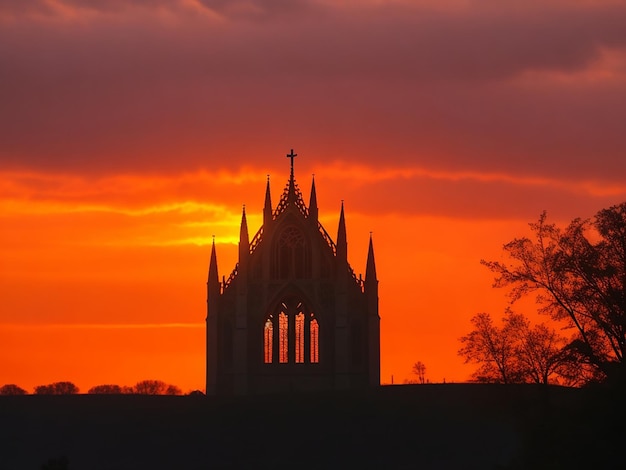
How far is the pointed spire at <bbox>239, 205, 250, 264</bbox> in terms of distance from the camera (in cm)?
15138

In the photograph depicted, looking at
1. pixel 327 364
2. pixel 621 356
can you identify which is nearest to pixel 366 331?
pixel 327 364

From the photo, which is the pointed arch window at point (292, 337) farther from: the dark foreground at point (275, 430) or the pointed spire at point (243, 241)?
the dark foreground at point (275, 430)

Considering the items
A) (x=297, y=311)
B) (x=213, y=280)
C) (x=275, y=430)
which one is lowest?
(x=275, y=430)

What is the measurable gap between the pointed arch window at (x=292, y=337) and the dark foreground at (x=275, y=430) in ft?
106

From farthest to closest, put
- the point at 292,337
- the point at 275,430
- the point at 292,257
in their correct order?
the point at 292,337, the point at 292,257, the point at 275,430

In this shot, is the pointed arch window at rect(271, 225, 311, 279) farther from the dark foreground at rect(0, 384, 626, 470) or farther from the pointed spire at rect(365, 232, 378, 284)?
the dark foreground at rect(0, 384, 626, 470)

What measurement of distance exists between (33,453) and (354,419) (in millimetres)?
16007

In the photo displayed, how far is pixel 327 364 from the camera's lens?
150500 millimetres

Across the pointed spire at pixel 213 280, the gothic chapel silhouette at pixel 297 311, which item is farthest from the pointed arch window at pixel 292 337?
the pointed spire at pixel 213 280

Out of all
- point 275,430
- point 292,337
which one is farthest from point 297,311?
point 275,430

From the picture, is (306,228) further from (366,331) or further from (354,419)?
(354,419)

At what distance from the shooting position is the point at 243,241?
498ft

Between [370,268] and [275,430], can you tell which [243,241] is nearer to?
[370,268]

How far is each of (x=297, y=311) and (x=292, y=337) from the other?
1.78 m
